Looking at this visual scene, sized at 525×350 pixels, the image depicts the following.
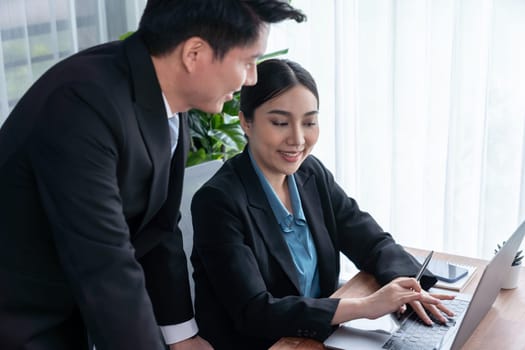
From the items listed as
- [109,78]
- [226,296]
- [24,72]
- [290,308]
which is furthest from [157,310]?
[24,72]

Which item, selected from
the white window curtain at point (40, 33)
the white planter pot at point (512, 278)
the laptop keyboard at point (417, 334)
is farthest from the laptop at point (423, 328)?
the white window curtain at point (40, 33)

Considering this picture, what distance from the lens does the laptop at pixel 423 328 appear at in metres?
1.24

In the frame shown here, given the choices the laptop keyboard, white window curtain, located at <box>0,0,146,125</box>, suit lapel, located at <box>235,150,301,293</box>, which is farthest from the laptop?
white window curtain, located at <box>0,0,146,125</box>

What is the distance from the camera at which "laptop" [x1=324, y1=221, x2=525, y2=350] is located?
124 centimetres

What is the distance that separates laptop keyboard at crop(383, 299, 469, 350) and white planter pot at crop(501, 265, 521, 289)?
0.67ft

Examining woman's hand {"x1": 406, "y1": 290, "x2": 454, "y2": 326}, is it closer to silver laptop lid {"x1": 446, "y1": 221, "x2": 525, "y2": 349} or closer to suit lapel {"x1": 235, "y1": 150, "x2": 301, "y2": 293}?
silver laptop lid {"x1": 446, "y1": 221, "x2": 525, "y2": 349}

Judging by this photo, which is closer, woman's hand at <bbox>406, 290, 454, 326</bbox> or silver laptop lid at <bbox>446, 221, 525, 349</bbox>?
silver laptop lid at <bbox>446, 221, 525, 349</bbox>

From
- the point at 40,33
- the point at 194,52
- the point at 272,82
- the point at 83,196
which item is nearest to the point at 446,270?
the point at 272,82

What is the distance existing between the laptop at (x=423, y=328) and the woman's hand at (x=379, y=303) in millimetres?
28

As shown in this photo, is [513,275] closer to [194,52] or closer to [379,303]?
[379,303]

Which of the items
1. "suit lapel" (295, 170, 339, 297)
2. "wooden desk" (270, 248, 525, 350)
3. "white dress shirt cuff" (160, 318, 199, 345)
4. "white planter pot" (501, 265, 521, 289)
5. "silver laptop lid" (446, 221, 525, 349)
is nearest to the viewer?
"silver laptop lid" (446, 221, 525, 349)

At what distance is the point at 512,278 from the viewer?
61.9 inches

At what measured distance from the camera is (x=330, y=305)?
1.37m

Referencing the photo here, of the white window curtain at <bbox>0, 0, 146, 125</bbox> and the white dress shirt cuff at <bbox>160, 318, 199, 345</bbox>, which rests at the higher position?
the white window curtain at <bbox>0, 0, 146, 125</bbox>
